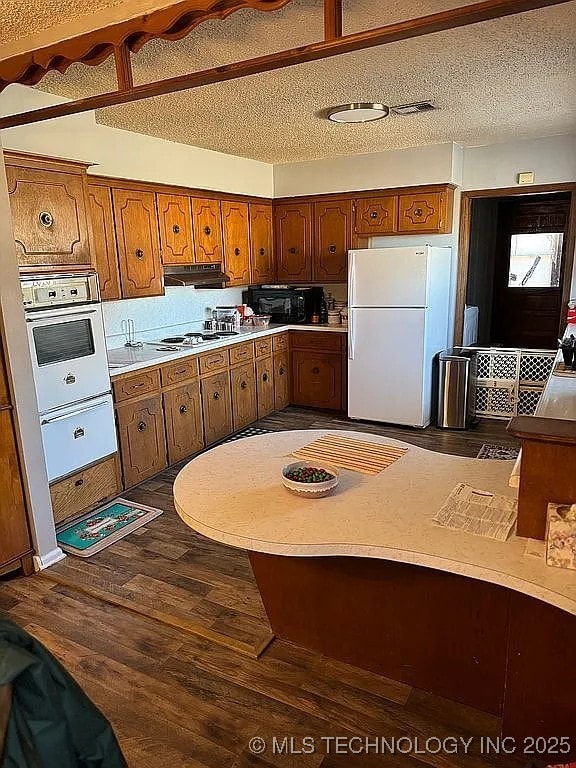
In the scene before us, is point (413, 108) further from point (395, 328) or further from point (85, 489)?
point (85, 489)

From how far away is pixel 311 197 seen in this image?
5.54 m

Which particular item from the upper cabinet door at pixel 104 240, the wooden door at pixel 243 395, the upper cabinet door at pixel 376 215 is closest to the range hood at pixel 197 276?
the upper cabinet door at pixel 104 240

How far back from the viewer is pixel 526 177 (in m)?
4.80

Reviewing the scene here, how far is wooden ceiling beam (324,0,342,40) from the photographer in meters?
1.55

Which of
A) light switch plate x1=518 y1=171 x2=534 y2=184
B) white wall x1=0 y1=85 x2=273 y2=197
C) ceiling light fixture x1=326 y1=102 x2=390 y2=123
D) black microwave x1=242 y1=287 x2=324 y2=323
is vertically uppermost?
ceiling light fixture x1=326 y1=102 x2=390 y2=123

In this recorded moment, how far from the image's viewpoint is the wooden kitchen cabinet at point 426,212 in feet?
16.2

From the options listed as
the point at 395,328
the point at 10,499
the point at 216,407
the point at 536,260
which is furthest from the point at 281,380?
the point at 536,260

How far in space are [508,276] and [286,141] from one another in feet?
13.9

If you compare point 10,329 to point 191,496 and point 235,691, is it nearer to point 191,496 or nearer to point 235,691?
point 191,496

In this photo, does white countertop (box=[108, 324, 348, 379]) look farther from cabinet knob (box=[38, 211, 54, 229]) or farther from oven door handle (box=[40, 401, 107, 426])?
cabinet knob (box=[38, 211, 54, 229])

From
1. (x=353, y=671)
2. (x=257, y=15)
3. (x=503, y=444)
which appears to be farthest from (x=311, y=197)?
(x=353, y=671)

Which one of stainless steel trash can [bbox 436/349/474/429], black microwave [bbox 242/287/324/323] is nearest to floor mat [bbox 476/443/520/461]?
stainless steel trash can [bbox 436/349/474/429]

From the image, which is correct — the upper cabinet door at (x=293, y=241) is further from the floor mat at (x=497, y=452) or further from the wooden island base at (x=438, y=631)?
the wooden island base at (x=438, y=631)

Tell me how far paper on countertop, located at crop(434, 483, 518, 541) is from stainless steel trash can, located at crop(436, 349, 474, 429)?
3.17 metres
